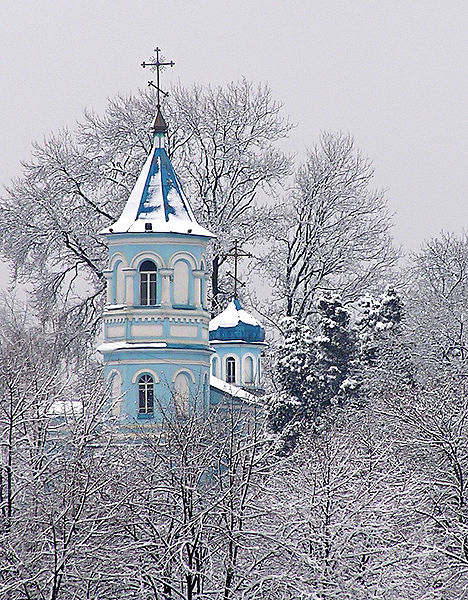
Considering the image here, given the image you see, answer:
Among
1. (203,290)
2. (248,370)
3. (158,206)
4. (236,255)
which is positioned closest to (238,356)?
(248,370)

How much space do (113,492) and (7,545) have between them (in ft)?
6.41

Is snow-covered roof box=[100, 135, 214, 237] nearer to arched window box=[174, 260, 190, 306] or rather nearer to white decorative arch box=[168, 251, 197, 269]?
white decorative arch box=[168, 251, 197, 269]

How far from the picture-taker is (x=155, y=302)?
36.0 m

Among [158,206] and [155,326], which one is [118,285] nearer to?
[155,326]

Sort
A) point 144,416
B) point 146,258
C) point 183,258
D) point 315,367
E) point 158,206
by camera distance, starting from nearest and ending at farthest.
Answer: point 144,416 < point 146,258 < point 183,258 < point 158,206 < point 315,367

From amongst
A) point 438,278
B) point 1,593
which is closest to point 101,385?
point 1,593

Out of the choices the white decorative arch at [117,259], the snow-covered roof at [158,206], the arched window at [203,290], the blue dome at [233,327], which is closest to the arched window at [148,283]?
the white decorative arch at [117,259]

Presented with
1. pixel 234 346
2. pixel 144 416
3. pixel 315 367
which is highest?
pixel 234 346

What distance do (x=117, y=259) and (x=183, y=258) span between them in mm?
1348

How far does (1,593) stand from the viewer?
810 inches

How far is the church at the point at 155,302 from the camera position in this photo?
35.6 m

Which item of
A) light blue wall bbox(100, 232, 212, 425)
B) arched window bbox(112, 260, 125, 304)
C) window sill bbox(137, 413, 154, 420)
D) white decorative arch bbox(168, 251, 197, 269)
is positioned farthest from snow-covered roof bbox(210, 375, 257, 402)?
arched window bbox(112, 260, 125, 304)

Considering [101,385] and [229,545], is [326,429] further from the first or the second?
[229,545]

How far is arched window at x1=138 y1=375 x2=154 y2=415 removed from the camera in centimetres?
3538
